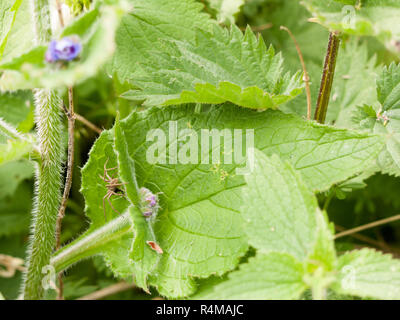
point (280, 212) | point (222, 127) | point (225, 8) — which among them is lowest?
point (280, 212)

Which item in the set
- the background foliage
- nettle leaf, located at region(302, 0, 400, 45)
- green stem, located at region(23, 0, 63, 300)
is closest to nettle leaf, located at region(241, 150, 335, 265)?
the background foliage

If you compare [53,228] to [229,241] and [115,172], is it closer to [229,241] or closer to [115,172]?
[115,172]

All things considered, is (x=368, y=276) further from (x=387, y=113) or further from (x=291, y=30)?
(x=291, y=30)

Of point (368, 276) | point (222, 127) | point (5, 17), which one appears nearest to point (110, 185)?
point (222, 127)

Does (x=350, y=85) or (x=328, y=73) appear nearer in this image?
(x=328, y=73)

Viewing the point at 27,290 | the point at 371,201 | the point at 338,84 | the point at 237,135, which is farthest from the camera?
the point at 371,201

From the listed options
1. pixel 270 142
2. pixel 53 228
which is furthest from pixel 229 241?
pixel 53 228

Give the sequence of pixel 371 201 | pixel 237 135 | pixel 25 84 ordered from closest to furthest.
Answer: pixel 25 84 → pixel 237 135 → pixel 371 201

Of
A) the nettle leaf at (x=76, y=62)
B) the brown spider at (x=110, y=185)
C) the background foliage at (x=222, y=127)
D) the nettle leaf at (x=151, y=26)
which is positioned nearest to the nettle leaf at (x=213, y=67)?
the background foliage at (x=222, y=127)
